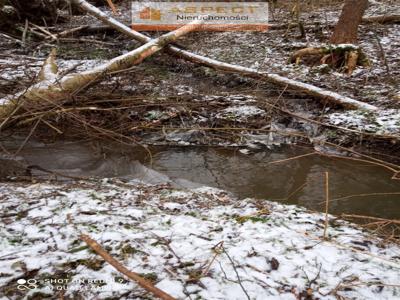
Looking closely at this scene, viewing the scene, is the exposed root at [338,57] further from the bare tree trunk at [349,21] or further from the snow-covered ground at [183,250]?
the snow-covered ground at [183,250]

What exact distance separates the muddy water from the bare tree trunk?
13.2ft

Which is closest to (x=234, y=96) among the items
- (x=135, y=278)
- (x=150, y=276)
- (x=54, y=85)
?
(x=54, y=85)

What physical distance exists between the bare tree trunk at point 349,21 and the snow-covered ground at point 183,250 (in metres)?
5.77

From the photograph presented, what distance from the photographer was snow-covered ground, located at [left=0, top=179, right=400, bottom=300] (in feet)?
7.48

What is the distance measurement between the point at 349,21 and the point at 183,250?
6950 mm

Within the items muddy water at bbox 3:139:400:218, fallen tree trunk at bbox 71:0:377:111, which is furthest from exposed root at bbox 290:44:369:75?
muddy water at bbox 3:139:400:218

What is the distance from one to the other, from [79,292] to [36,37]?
8977 millimetres

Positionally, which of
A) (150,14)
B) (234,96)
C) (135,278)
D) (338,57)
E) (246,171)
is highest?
(150,14)

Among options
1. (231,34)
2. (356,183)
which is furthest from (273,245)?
(231,34)

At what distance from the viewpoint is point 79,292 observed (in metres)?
2.19

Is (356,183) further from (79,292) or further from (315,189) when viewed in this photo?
(79,292)

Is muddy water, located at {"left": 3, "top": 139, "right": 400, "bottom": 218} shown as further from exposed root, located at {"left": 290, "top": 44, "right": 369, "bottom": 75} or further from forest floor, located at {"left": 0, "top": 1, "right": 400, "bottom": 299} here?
exposed root, located at {"left": 290, "top": 44, "right": 369, "bottom": 75}

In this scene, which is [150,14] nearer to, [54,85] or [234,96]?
[234,96]

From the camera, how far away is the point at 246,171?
4.72 m
